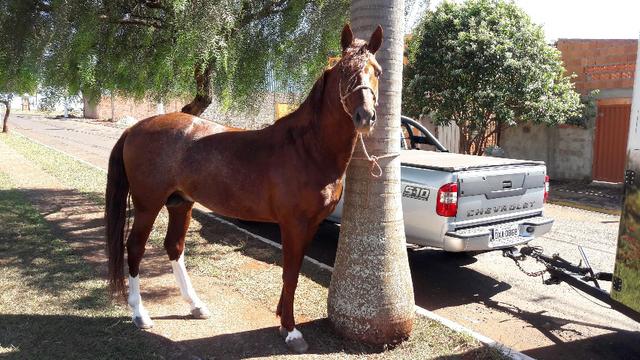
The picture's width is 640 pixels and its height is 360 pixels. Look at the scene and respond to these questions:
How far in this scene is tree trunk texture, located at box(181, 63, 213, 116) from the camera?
6573 mm

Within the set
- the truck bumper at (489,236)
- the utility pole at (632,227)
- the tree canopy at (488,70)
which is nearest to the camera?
the utility pole at (632,227)

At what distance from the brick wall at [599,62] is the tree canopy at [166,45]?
435 inches

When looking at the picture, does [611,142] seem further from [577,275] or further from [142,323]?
[142,323]

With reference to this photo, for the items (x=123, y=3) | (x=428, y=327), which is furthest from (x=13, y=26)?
(x=428, y=327)

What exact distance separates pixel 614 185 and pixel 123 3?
12.6m

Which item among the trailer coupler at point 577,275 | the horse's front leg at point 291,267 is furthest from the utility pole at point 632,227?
the horse's front leg at point 291,267

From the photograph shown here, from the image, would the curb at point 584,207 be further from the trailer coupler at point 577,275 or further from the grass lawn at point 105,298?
the grass lawn at point 105,298

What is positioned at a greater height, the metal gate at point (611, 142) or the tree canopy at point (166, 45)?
the tree canopy at point (166, 45)

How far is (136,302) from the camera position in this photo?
161 inches

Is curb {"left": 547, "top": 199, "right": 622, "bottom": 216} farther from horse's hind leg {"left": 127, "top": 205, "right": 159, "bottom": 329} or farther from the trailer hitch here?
horse's hind leg {"left": 127, "top": 205, "right": 159, "bottom": 329}

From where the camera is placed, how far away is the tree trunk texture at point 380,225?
3.76 meters

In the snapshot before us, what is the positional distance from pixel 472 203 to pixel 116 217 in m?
3.42

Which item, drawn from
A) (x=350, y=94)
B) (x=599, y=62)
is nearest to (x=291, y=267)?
(x=350, y=94)

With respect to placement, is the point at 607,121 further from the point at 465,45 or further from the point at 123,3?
the point at 123,3
